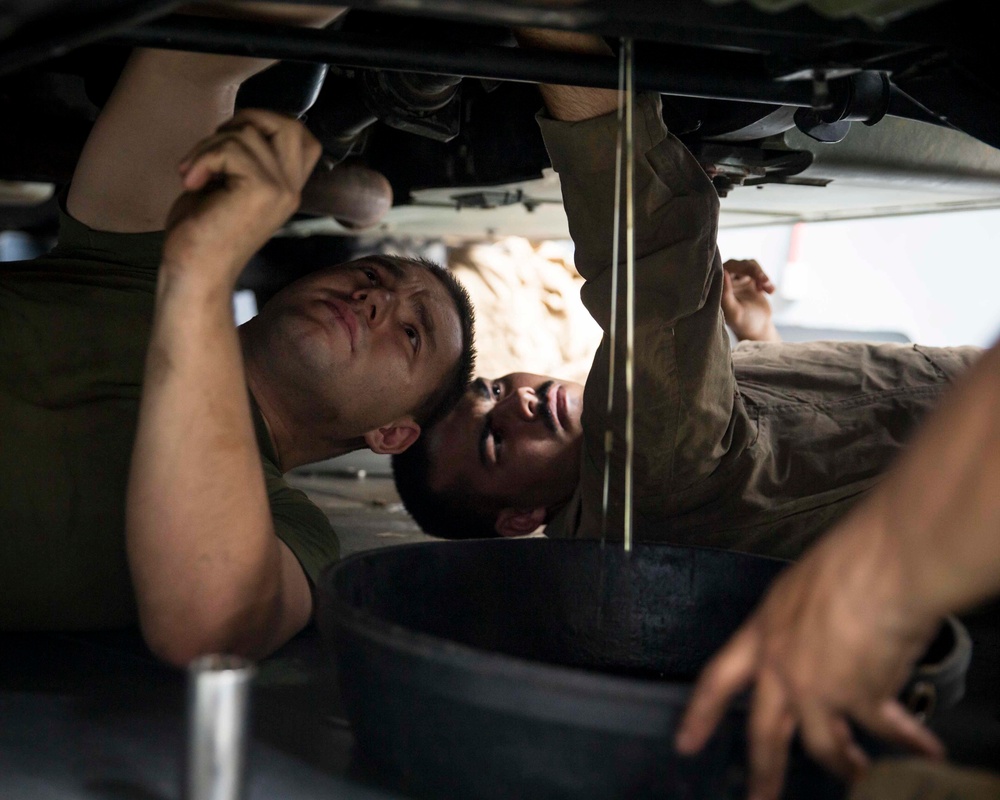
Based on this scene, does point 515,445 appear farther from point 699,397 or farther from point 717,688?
point 717,688

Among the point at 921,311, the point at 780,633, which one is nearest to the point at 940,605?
the point at 780,633

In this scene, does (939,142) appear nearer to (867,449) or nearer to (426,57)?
(867,449)

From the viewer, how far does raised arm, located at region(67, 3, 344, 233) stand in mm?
1117

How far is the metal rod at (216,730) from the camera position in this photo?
1.83ft

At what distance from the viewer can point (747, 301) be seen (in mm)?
2100

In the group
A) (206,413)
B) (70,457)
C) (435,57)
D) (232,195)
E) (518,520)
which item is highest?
(435,57)

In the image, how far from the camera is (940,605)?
1.67ft

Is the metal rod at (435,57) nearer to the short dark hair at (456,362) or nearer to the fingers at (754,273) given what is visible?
the short dark hair at (456,362)

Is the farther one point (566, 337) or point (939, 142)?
point (566, 337)

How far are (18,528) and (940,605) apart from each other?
2.82ft

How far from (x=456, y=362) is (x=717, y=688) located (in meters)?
0.98

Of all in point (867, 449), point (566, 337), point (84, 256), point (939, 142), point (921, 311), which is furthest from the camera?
point (921, 311)

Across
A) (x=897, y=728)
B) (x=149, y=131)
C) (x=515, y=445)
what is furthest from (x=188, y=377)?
(x=515, y=445)

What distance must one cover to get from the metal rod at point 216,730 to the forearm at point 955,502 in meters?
0.36
